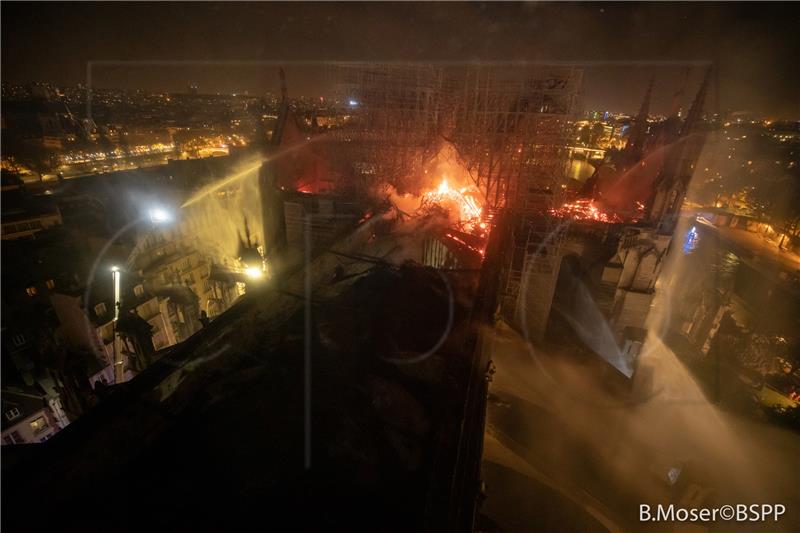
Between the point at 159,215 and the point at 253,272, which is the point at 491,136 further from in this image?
the point at 159,215

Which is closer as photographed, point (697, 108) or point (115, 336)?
point (697, 108)

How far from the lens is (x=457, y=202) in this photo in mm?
16188

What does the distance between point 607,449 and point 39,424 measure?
19.8m

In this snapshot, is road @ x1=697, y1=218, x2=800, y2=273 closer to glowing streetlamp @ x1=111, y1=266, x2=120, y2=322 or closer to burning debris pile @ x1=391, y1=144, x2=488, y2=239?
burning debris pile @ x1=391, y1=144, x2=488, y2=239

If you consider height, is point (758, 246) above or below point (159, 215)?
below

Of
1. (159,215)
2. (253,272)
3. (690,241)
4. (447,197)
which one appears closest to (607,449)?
(447,197)

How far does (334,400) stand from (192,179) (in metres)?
28.7

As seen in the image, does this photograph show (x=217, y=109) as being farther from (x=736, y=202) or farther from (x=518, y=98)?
(x=736, y=202)

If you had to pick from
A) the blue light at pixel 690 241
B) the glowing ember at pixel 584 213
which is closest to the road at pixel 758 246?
the blue light at pixel 690 241

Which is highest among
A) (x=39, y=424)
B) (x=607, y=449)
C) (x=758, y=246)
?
(x=758, y=246)

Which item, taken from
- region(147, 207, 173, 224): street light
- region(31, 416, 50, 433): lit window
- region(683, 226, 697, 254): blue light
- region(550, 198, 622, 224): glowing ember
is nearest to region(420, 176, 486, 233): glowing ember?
region(550, 198, 622, 224): glowing ember

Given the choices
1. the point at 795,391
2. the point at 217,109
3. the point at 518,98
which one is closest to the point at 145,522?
the point at 518,98

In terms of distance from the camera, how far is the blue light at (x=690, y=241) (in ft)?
90.0

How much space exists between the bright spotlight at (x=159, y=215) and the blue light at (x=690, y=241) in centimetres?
3560
